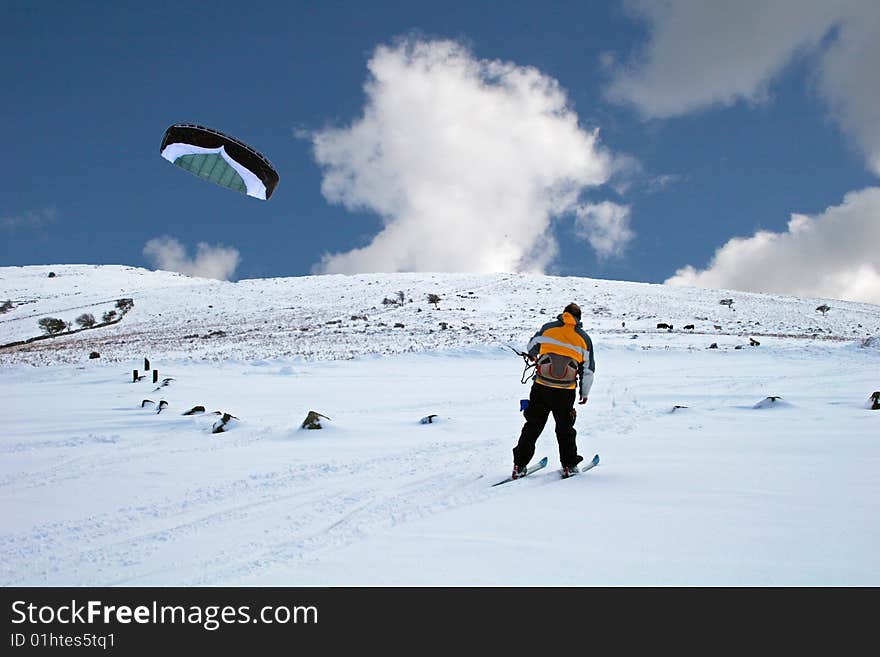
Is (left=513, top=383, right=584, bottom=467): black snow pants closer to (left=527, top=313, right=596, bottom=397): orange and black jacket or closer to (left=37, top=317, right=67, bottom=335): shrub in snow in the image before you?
(left=527, top=313, right=596, bottom=397): orange and black jacket

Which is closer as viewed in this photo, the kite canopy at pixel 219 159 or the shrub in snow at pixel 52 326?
the kite canopy at pixel 219 159

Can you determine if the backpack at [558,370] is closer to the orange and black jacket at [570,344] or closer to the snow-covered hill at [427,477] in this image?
the orange and black jacket at [570,344]

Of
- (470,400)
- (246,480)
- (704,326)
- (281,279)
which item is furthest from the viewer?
(281,279)

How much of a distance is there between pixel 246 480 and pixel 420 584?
3.33 meters

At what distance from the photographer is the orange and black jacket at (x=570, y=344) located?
18.5ft

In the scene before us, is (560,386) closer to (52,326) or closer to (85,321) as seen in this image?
(52,326)

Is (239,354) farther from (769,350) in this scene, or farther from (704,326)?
(704,326)

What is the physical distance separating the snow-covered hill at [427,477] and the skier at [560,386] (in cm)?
33

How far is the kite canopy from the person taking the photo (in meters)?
10.7

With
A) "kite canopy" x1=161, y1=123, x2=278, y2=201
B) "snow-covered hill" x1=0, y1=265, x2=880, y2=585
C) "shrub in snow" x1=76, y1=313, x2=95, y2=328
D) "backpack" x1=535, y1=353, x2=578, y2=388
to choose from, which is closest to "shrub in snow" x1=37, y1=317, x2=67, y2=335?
"shrub in snow" x1=76, y1=313, x2=95, y2=328

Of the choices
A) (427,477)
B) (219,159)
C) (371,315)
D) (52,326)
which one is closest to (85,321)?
(52,326)

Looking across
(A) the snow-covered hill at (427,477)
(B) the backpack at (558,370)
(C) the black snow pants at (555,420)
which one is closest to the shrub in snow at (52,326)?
(A) the snow-covered hill at (427,477)

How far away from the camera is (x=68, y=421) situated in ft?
30.4
